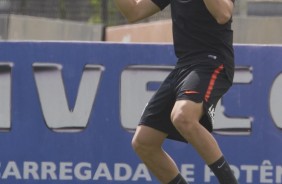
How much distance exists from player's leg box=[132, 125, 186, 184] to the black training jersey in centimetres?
48

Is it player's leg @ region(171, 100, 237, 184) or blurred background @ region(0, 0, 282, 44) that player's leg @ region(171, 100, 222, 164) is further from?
blurred background @ region(0, 0, 282, 44)

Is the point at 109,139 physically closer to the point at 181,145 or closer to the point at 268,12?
the point at 181,145

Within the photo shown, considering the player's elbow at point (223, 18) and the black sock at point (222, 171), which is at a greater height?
the player's elbow at point (223, 18)

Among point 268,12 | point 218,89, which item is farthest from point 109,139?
point 268,12

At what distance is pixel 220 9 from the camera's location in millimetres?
6105

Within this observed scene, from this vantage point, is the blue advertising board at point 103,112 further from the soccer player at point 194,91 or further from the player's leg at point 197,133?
the player's leg at point 197,133

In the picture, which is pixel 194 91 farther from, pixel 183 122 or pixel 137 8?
pixel 137 8

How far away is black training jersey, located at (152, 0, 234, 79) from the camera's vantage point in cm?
633

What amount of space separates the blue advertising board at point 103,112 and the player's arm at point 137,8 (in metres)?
1.06

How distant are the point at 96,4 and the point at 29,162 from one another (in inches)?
343

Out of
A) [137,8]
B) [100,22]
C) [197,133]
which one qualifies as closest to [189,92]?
[197,133]

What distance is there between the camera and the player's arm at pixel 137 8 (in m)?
6.75

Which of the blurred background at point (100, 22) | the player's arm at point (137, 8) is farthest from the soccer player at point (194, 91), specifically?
the blurred background at point (100, 22)

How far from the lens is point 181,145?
309 inches
